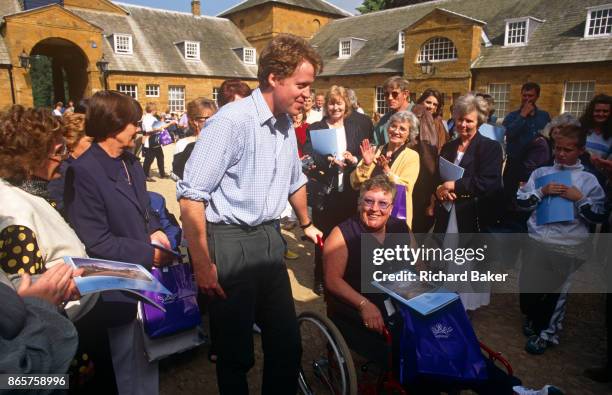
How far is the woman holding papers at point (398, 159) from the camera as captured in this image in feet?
12.6

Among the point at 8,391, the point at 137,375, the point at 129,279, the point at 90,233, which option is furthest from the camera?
the point at 137,375

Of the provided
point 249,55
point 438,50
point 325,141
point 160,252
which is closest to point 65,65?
point 249,55

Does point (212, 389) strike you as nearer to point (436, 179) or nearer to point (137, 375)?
point (137, 375)

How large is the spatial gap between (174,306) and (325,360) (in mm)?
1170

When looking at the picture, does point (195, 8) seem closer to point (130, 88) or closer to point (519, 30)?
point (130, 88)

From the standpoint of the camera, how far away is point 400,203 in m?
3.64

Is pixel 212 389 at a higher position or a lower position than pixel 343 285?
lower

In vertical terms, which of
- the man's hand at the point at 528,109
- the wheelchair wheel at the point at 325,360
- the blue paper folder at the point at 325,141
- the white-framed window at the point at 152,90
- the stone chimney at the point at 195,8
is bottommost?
the wheelchair wheel at the point at 325,360

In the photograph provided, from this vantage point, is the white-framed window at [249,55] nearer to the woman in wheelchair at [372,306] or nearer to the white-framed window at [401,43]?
the white-framed window at [401,43]

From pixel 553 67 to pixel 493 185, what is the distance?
62.6 ft

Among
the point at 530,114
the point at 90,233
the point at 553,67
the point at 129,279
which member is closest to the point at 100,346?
the point at 90,233

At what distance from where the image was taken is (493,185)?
12.1 feet

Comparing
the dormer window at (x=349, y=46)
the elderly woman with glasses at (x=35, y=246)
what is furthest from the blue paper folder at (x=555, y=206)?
the dormer window at (x=349, y=46)

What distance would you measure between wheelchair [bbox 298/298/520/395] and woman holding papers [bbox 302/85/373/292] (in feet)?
5.06
